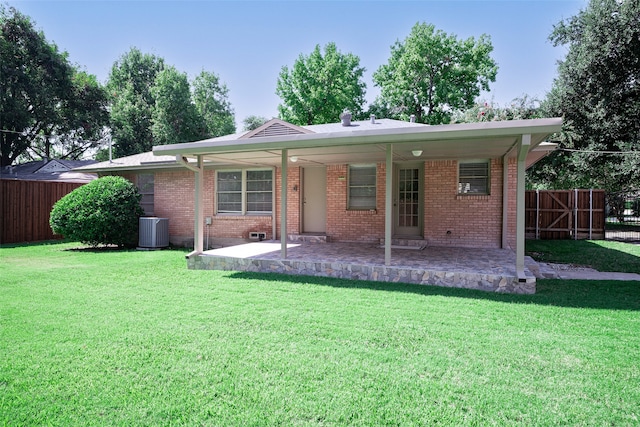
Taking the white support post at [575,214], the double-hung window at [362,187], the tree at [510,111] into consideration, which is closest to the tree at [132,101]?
the tree at [510,111]

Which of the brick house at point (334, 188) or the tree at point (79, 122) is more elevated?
the tree at point (79, 122)

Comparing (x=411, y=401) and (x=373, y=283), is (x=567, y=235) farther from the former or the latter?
(x=411, y=401)

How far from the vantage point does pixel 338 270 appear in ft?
23.5

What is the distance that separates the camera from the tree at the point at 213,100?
117 ft

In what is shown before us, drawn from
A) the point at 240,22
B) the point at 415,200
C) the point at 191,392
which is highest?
the point at 240,22

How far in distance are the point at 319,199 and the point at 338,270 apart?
4.39 metres

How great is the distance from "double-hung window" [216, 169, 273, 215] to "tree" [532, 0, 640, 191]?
47.2 ft

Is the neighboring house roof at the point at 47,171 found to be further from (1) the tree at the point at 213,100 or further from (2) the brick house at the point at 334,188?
(1) the tree at the point at 213,100

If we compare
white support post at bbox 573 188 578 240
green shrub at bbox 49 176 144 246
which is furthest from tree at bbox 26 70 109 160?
white support post at bbox 573 188 578 240

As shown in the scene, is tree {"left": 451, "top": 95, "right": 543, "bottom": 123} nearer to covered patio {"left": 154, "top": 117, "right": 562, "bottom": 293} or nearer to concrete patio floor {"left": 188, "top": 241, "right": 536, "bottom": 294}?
covered patio {"left": 154, "top": 117, "right": 562, "bottom": 293}

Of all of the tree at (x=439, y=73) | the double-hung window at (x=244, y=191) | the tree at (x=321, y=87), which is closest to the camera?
the double-hung window at (x=244, y=191)

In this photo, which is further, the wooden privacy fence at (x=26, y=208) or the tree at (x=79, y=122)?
the tree at (x=79, y=122)

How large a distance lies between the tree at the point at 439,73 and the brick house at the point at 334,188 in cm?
1599

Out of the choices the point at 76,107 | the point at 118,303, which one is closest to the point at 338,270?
the point at 118,303
